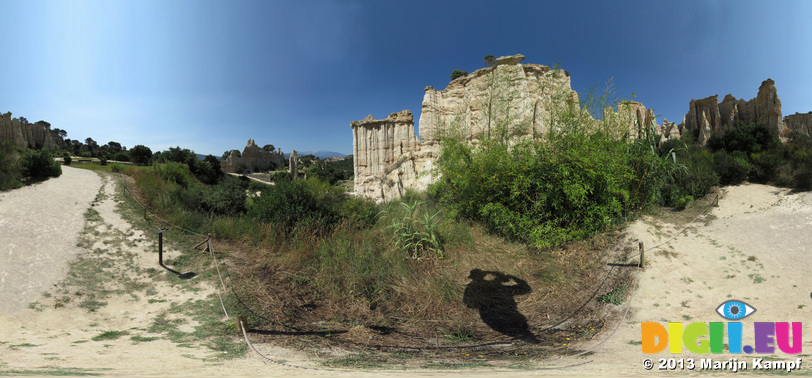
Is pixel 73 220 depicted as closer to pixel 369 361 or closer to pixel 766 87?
pixel 369 361

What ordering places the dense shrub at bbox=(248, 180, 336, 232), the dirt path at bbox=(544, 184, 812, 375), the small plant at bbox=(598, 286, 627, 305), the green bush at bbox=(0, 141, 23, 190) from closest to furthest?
the dirt path at bbox=(544, 184, 812, 375), the small plant at bbox=(598, 286, 627, 305), the dense shrub at bbox=(248, 180, 336, 232), the green bush at bbox=(0, 141, 23, 190)

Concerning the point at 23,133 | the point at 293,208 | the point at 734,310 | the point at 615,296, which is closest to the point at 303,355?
the point at 615,296

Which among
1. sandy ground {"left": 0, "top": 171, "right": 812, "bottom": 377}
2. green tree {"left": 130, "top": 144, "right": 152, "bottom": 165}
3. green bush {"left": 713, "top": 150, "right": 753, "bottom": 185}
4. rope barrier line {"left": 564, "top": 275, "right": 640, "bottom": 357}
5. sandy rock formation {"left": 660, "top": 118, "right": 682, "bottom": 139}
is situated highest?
sandy rock formation {"left": 660, "top": 118, "right": 682, "bottom": 139}

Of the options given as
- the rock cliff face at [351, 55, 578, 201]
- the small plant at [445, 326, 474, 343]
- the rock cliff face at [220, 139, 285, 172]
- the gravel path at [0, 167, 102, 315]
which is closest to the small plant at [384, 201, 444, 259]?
the small plant at [445, 326, 474, 343]

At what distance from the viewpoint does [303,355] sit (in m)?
2.90

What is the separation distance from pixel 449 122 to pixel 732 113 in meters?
32.5

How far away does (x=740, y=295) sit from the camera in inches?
173

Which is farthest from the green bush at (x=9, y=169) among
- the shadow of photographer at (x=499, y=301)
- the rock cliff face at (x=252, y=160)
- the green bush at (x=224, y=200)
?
the rock cliff face at (x=252, y=160)

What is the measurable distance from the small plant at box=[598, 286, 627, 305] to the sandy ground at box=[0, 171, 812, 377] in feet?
0.52

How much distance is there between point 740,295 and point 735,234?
320cm

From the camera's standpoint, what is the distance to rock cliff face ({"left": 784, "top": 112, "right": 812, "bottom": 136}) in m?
28.0

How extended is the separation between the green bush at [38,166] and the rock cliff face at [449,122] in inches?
510

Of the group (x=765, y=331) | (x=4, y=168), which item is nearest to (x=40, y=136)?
(x=4, y=168)

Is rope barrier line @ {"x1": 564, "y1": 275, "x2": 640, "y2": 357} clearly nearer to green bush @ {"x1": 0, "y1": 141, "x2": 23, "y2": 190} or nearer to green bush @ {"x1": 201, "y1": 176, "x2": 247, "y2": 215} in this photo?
green bush @ {"x1": 201, "y1": 176, "x2": 247, "y2": 215}
